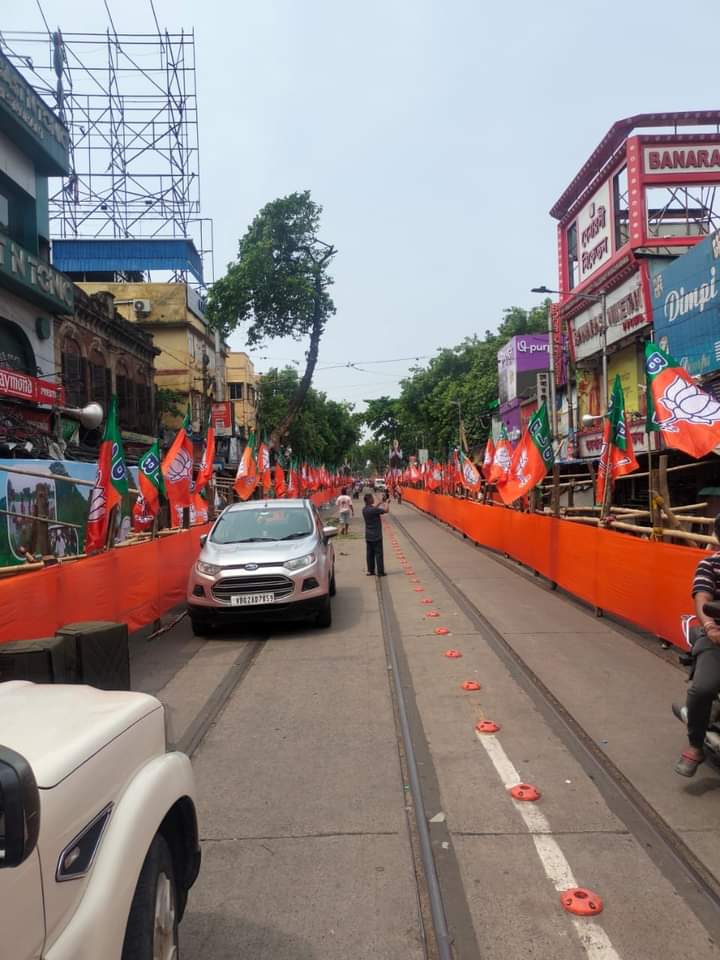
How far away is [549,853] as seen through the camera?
3615 mm

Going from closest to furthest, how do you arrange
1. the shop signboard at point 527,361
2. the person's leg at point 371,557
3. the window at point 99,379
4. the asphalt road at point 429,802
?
the asphalt road at point 429,802
the person's leg at point 371,557
the window at point 99,379
the shop signboard at point 527,361

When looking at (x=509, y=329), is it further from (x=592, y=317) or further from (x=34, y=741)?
(x=34, y=741)

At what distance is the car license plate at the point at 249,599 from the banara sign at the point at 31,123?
54.3ft

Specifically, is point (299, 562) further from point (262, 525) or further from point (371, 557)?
point (371, 557)

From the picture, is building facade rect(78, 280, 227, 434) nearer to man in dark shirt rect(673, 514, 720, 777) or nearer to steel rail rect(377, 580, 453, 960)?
steel rail rect(377, 580, 453, 960)

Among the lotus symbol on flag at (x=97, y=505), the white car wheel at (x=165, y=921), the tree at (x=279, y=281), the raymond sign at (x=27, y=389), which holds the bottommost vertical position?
the white car wheel at (x=165, y=921)

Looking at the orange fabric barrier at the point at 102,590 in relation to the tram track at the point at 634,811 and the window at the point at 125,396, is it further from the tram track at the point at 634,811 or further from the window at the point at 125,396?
the window at the point at 125,396

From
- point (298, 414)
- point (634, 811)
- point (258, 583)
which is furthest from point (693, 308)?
point (298, 414)

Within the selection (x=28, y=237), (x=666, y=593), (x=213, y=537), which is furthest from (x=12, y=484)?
(x=28, y=237)

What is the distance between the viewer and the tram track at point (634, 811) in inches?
128

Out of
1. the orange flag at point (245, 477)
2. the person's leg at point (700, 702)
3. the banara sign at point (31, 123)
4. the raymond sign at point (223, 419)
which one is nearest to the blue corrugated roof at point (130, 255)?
the raymond sign at point (223, 419)

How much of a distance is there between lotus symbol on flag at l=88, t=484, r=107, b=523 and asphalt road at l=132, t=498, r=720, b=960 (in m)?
1.83

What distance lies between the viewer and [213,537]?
33.3ft

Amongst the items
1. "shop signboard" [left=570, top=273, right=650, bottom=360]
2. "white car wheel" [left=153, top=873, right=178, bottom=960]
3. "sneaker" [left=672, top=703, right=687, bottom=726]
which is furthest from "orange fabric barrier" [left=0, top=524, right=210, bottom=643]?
"shop signboard" [left=570, top=273, right=650, bottom=360]
